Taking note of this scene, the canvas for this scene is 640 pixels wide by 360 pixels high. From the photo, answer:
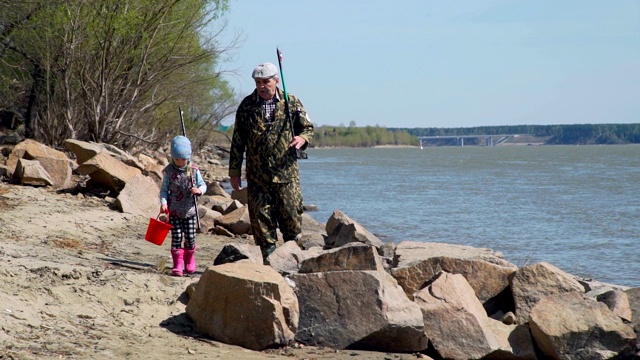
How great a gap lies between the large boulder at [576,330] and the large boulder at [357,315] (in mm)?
851

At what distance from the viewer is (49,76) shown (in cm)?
2167

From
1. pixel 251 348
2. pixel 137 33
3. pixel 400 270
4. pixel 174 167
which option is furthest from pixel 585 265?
pixel 137 33

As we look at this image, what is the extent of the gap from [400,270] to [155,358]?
257 centimetres

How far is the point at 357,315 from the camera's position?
6.19 m

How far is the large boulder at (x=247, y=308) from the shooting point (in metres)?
5.86

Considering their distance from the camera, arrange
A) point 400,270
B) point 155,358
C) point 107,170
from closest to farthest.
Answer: point 155,358 < point 400,270 < point 107,170

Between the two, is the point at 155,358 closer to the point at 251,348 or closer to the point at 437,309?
the point at 251,348

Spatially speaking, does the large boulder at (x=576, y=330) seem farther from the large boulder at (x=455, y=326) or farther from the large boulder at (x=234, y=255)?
the large boulder at (x=234, y=255)

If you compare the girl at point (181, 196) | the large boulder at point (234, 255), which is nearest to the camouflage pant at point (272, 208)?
the large boulder at point (234, 255)

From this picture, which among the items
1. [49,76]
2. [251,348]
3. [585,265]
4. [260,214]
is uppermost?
[49,76]

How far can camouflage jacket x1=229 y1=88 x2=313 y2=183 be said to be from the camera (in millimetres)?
7332

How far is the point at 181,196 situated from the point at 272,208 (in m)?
0.76

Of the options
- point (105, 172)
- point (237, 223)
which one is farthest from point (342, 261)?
point (105, 172)

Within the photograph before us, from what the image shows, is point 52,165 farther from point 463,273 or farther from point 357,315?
point 357,315
